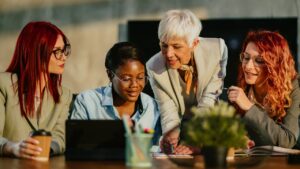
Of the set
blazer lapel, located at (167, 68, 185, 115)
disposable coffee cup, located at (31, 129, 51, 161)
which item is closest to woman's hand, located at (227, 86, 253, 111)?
blazer lapel, located at (167, 68, 185, 115)

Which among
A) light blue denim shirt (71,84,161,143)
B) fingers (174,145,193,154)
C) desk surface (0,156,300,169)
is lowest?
fingers (174,145,193,154)

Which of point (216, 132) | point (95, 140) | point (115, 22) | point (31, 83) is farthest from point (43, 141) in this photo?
point (115, 22)

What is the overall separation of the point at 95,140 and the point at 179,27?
1.23 metres

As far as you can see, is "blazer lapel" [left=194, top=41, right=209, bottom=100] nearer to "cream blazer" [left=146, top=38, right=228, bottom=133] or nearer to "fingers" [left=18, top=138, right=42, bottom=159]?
"cream blazer" [left=146, top=38, right=228, bottom=133]

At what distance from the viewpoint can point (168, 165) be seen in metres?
2.74

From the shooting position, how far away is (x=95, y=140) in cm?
291

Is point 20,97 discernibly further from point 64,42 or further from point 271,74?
point 271,74

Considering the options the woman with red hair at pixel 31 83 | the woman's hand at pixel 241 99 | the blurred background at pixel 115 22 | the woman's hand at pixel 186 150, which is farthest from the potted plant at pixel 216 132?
the blurred background at pixel 115 22

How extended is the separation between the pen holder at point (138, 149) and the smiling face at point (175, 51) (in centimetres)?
133

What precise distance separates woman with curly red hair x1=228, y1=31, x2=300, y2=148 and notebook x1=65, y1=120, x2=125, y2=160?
39.0 inches

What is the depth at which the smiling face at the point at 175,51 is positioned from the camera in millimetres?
3924

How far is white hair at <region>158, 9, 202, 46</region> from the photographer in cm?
394

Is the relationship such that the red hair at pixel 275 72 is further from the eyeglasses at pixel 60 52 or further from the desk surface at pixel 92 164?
the eyeglasses at pixel 60 52

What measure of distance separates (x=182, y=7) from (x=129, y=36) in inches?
21.8
